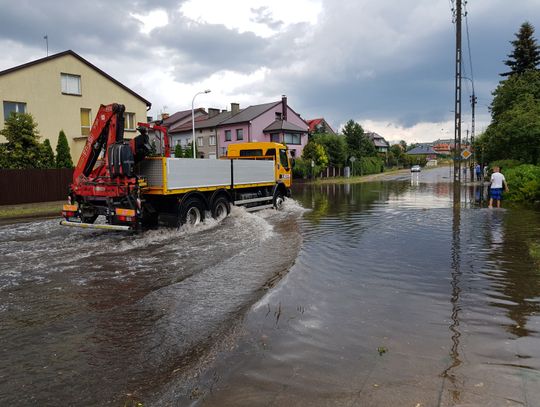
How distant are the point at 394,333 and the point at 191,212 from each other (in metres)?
9.33

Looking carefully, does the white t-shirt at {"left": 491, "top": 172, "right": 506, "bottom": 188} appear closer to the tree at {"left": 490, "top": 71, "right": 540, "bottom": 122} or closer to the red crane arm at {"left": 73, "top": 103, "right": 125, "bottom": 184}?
the red crane arm at {"left": 73, "top": 103, "right": 125, "bottom": 184}

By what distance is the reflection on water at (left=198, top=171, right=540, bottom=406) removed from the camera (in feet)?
11.6

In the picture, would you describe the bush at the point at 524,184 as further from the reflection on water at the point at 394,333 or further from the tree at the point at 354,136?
the tree at the point at 354,136

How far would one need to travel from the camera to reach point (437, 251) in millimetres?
9211

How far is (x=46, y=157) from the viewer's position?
24.8 m

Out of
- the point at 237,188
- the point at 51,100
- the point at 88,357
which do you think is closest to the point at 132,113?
the point at 51,100

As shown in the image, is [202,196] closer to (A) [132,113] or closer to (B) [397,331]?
(B) [397,331]

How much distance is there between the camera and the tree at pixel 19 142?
76.0 feet

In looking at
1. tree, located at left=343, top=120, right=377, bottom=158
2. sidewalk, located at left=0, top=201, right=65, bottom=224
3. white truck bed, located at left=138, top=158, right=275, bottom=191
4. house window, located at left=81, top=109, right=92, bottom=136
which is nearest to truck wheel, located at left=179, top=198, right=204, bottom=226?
white truck bed, located at left=138, top=158, right=275, bottom=191

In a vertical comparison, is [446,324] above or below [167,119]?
below

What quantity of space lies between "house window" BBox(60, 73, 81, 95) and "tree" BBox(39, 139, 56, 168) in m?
7.03

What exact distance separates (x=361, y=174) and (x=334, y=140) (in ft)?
32.9

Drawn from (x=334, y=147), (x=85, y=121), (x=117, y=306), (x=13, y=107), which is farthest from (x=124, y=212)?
(x=334, y=147)

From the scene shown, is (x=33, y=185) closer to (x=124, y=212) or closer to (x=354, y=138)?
(x=124, y=212)
